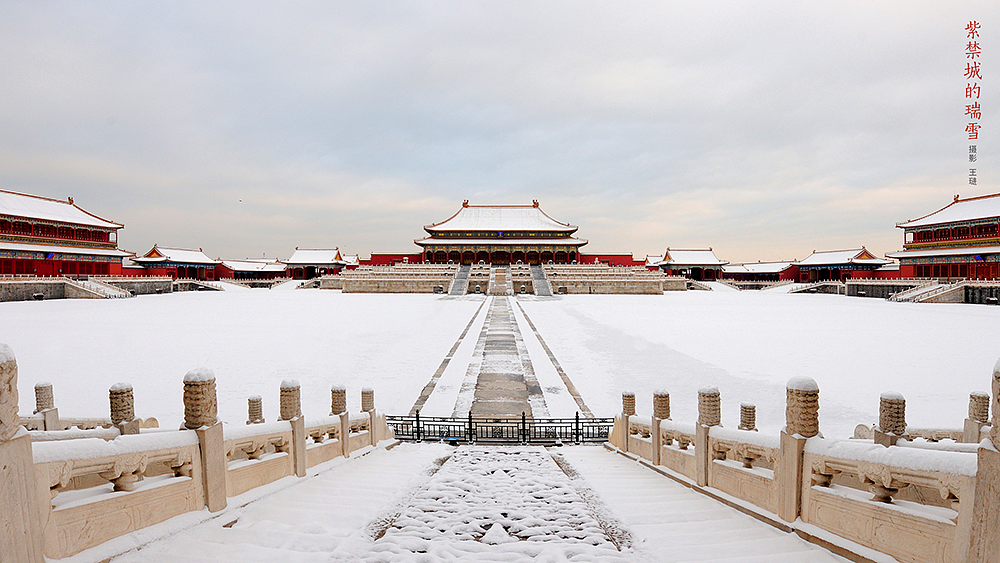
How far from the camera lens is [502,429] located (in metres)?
9.16

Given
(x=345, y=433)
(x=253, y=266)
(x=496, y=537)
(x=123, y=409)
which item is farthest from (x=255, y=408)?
(x=253, y=266)

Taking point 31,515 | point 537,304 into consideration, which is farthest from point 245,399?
point 537,304

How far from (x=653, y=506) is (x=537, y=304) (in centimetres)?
2860

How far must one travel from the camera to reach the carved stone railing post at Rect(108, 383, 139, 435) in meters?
5.29

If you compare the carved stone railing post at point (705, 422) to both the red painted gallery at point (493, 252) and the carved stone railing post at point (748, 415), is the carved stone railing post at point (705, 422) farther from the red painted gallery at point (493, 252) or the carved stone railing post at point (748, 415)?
the red painted gallery at point (493, 252)

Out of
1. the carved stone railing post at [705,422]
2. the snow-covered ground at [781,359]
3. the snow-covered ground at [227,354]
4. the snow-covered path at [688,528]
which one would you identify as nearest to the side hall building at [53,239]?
the snow-covered ground at [227,354]

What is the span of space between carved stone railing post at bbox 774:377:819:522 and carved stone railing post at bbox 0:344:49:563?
5618mm

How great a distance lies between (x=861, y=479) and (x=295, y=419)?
5929mm

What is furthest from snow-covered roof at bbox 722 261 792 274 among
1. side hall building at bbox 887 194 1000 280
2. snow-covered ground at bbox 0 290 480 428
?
snow-covered ground at bbox 0 290 480 428

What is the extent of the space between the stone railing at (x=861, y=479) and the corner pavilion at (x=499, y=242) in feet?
174

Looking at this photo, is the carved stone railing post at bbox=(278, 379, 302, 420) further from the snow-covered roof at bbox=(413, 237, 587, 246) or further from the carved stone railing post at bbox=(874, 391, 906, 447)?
the snow-covered roof at bbox=(413, 237, 587, 246)

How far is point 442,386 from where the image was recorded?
12.0 meters

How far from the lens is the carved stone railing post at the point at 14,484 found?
2.60 meters

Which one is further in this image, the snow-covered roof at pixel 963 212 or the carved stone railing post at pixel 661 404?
the snow-covered roof at pixel 963 212
